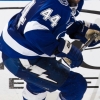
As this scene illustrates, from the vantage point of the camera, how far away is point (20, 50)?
168 cm

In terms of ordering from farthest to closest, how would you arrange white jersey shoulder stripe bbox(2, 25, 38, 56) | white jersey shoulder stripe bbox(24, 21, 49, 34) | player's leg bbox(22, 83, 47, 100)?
player's leg bbox(22, 83, 47, 100), white jersey shoulder stripe bbox(2, 25, 38, 56), white jersey shoulder stripe bbox(24, 21, 49, 34)

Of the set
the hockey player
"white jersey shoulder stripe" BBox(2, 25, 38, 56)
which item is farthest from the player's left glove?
"white jersey shoulder stripe" BBox(2, 25, 38, 56)

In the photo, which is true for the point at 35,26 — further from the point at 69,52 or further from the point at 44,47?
the point at 69,52

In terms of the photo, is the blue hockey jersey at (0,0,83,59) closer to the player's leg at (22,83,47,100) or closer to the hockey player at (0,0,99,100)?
the hockey player at (0,0,99,100)

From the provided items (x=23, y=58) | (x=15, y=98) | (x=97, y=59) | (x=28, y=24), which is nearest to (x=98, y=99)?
(x=97, y=59)

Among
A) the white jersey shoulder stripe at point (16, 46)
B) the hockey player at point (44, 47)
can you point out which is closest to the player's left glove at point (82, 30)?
the hockey player at point (44, 47)

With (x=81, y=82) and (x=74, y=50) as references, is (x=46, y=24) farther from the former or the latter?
(x=81, y=82)

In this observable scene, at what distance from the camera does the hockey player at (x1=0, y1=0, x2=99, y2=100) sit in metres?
1.55

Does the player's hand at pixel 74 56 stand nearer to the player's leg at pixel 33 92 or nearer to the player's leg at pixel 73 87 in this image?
the player's leg at pixel 73 87

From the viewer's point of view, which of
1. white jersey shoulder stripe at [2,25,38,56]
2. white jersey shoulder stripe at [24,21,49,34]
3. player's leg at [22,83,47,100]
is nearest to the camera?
white jersey shoulder stripe at [24,21,49,34]

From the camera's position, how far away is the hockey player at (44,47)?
155cm

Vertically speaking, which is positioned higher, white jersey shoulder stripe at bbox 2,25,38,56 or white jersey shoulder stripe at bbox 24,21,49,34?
white jersey shoulder stripe at bbox 24,21,49,34

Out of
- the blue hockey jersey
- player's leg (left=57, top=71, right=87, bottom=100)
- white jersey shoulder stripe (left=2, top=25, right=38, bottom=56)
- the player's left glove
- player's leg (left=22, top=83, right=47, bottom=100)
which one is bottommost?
player's leg (left=22, top=83, right=47, bottom=100)

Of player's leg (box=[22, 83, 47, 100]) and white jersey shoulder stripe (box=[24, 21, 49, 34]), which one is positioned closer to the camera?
white jersey shoulder stripe (box=[24, 21, 49, 34])
